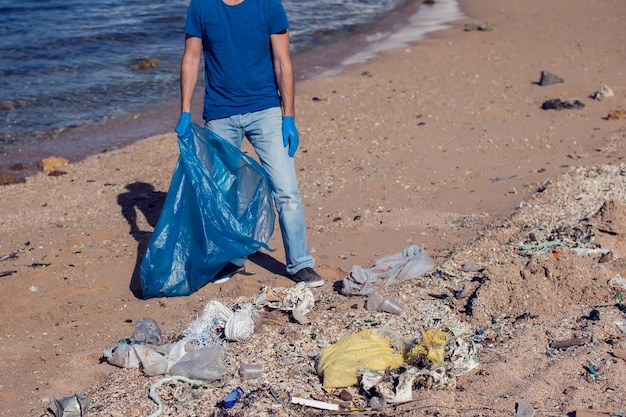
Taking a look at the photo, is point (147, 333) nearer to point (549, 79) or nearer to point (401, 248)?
point (401, 248)

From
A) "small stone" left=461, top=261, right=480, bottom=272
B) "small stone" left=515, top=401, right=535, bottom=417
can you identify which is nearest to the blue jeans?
"small stone" left=461, top=261, right=480, bottom=272

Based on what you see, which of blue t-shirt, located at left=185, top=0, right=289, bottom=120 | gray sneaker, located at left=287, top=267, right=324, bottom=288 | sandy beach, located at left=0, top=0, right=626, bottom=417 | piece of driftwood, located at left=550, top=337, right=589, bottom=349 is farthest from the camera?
gray sneaker, located at left=287, top=267, right=324, bottom=288

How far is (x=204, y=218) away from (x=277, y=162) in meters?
0.53

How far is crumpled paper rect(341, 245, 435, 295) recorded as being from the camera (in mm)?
4516

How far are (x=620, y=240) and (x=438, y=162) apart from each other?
2.25 m

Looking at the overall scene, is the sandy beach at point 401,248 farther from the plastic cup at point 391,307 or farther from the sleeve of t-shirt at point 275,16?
the sleeve of t-shirt at point 275,16

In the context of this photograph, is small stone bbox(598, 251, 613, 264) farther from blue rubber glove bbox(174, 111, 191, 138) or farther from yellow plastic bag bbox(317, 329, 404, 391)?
blue rubber glove bbox(174, 111, 191, 138)

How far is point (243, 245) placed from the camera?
4496 millimetres

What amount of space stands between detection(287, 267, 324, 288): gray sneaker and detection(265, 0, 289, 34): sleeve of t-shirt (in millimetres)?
1398

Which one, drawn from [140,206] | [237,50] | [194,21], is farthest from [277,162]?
[140,206]

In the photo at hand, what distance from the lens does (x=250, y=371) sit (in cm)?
359

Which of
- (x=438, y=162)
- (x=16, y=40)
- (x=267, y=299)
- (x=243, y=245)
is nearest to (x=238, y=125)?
(x=243, y=245)

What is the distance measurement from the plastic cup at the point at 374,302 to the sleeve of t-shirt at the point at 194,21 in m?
1.77

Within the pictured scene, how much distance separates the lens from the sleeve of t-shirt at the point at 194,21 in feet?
14.5
